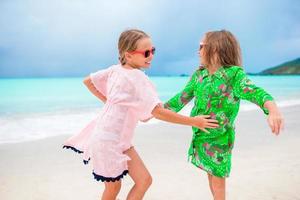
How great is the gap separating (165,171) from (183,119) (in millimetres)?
2812

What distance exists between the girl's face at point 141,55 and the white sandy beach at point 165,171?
1.97 meters

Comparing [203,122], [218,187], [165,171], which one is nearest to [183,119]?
[203,122]

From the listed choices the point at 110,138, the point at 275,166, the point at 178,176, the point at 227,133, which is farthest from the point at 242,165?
the point at 110,138

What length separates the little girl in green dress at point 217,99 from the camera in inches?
126

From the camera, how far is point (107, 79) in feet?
11.2

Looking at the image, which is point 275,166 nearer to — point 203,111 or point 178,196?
point 178,196

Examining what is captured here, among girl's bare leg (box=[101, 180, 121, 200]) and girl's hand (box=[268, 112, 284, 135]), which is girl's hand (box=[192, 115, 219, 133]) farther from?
girl's bare leg (box=[101, 180, 121, 200])

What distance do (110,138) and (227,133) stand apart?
2.73 feet

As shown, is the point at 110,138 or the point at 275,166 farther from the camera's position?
the point at 275,166

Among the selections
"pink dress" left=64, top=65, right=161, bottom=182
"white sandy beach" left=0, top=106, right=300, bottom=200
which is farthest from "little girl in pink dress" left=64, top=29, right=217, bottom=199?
"white sandy beach" left=0, top=106, right=300, bottom=200

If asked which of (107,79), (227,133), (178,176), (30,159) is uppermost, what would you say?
(107,79)

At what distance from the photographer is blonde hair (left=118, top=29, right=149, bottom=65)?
316cm

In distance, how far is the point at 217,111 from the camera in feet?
10.6

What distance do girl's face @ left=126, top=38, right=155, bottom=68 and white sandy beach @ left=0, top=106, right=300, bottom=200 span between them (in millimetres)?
1971
